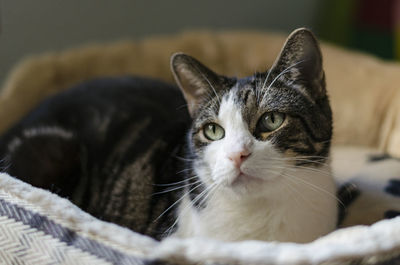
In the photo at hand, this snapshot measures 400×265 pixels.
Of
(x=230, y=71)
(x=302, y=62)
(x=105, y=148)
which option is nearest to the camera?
(x=302, y=62)

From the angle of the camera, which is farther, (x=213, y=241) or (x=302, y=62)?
(x=302, y=62)

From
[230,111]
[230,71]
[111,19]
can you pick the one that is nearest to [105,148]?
[230,111]

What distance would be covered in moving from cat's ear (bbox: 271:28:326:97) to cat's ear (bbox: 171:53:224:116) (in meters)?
0.15

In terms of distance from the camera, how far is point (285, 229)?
1041 mm

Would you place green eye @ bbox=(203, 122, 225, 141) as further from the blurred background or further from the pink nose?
the blurred background

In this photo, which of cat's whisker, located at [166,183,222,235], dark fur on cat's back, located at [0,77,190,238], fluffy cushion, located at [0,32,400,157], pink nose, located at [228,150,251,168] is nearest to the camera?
pink nose, located at [228,150,251,168]

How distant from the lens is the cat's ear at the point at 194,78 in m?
1.10

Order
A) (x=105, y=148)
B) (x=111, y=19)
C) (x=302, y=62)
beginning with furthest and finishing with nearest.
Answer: (x=111, y=19) < (x=105, y=148) < (x=302, y=62)

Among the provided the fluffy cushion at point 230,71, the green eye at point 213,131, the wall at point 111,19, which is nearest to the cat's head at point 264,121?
the green eye at point 213,131

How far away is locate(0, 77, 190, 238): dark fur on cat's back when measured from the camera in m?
1.31

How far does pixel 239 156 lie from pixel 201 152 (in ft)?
0.53

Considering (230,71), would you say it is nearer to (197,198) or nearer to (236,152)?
(197,198)

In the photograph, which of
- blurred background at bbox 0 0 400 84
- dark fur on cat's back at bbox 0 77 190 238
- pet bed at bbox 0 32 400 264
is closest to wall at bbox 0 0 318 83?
blurred background at bbox 0 0 400 84

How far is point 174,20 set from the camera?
8.32 ft
